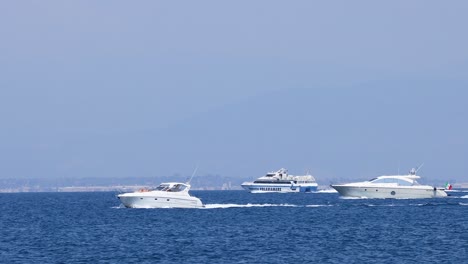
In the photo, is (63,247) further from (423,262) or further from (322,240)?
(423,262)

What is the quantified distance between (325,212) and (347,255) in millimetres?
53069

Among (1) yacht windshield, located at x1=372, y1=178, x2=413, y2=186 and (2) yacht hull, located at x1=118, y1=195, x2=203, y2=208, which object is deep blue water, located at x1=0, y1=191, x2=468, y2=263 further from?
(1) yacht windshield, located at x1=372, y1=178, x2=413, y2=186

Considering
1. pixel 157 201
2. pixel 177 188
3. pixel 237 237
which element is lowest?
pixel 237 237

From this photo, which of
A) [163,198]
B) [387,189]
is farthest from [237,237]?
[387,189]

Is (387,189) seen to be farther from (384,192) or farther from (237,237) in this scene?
(237,237)

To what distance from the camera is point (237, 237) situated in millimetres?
78688

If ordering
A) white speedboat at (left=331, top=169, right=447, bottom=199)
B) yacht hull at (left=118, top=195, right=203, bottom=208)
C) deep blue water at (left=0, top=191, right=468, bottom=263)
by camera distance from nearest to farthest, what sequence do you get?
deep blue water at (left=0, top=191, right=468, bottom=263) < yacht hull at (left=118, top=195, right=203, bottom=208) < white speedboat at (left=331, top=169, right=447, bottom=199)

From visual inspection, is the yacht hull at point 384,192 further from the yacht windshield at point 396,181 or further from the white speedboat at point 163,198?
the white speedboat at point 163,198

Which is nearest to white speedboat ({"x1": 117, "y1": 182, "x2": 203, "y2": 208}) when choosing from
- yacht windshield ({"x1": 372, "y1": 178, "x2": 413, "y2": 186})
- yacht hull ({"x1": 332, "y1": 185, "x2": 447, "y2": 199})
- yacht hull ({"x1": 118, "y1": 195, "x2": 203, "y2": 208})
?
yacht hull ({"x1": 118, "y1": 195, "x2": 203, "y2": 208})

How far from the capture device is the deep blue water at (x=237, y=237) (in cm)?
6420

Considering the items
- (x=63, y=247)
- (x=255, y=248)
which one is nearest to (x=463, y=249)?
(x=255, y=248)

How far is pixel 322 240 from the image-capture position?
76125 millimetres

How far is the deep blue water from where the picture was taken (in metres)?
64.2

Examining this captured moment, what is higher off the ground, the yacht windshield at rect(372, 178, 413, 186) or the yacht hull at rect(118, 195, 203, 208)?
the yacht windshield at rect(372, 178, 413, 186)
